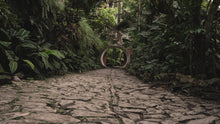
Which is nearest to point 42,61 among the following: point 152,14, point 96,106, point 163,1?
point 96,106

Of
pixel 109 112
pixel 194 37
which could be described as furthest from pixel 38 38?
pixel 194 37

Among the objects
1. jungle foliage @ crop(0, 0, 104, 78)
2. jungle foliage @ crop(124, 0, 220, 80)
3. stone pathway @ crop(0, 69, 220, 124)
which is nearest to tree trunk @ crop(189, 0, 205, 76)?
jungle foliage @ crop(124, 0, 220, 80)

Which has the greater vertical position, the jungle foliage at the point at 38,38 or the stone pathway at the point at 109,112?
the jungle foliage at the point at 38,38

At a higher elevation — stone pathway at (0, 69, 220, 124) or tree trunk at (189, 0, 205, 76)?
tree trunk at (189, 0, 205, 76)

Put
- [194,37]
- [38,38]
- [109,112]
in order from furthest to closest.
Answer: [38,38] → [194,37] → [109,112]

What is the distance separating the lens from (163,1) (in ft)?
10.6

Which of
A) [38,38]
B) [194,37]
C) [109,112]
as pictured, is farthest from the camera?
[38,38]

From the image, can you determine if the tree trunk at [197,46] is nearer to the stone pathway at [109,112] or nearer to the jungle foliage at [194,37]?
the jungle foliage at [194,37]

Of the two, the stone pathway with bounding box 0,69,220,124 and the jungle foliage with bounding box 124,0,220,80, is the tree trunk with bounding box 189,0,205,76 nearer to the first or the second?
the jungle foliage with bounding box 124,0,220,80

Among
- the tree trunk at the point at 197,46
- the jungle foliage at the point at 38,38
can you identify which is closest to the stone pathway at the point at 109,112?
the tree trunk at the point at 197,46

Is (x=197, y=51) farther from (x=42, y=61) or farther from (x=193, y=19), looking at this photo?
(x=42, y=61)

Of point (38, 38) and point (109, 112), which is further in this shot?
point (38, 38)

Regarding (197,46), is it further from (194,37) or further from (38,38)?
(38,38)

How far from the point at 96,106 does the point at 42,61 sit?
2740 mm
